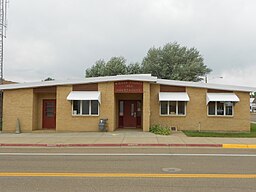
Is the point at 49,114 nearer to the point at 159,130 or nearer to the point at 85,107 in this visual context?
the point at 85,107

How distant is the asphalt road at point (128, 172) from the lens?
23.6ft

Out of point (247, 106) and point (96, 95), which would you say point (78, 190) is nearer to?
point (96, 95)

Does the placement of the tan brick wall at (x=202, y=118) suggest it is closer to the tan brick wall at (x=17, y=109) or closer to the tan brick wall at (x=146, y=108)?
the tan brick wall at (x=146, y=108)

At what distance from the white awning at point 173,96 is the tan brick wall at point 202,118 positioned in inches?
25.2

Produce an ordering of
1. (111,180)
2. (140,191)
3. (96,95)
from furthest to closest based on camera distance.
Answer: (96,95)
(111,180)
(140,191)

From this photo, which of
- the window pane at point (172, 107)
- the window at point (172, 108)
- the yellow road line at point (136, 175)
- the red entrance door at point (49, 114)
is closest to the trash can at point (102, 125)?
the red entrance door at point (49, 114)

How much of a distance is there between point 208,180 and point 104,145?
8506 millimetres

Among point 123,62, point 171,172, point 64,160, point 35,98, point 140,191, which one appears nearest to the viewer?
point 140,191

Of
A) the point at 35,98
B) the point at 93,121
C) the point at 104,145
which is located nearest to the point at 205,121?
the point at 93,121

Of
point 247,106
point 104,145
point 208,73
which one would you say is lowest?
point 104,145

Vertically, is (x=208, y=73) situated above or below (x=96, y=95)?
above

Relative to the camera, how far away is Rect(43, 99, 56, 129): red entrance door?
25.1 m

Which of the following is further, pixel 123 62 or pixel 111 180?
pixel 123 62

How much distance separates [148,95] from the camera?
75.4ft
